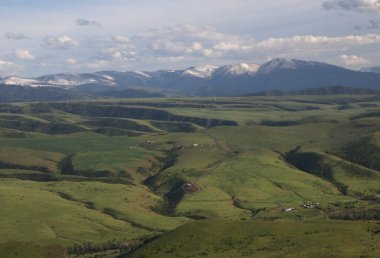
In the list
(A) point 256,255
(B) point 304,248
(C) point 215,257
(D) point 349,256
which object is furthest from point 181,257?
(D) point 349,256

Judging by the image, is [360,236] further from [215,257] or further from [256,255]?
[215,257]

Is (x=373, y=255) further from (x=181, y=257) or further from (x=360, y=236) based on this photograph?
(x=181, y=257)

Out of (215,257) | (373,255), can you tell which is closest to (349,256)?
(373,255)

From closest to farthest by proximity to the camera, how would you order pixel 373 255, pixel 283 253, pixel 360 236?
pixel 373 255, pixel 283 253, pixel 360 236

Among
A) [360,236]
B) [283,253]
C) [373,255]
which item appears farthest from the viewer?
[360,236]

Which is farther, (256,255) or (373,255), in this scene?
(256,255)

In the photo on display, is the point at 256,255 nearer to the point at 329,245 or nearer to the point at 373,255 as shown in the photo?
the point at 329,245

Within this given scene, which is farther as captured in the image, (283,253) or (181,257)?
(181,257)
